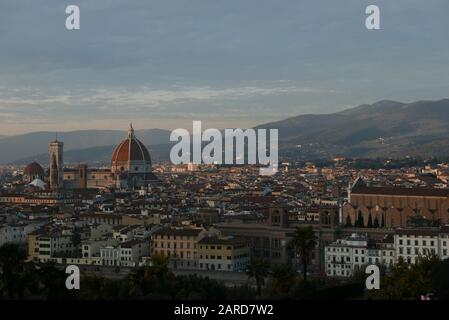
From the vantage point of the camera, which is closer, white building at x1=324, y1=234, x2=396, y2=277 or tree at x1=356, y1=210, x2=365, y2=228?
white building at x1=324, y1=234, x2=396, y2=277

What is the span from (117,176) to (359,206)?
45519mm

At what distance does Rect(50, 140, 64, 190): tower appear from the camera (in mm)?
88206

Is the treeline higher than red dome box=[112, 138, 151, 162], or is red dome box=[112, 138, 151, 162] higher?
red dome box=[112, 138, 151, 162]

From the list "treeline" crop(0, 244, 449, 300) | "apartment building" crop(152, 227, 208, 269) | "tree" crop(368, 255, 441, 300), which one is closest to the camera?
"tree" crop(368, 255, 441, 300)

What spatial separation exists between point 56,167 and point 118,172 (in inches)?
270

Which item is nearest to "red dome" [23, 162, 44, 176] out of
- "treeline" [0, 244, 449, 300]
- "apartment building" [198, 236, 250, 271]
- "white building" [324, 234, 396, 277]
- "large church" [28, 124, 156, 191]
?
"large church" [28, 124, 156, 191]

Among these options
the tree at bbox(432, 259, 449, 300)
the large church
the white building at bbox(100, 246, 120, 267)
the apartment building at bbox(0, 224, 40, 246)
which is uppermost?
the large church

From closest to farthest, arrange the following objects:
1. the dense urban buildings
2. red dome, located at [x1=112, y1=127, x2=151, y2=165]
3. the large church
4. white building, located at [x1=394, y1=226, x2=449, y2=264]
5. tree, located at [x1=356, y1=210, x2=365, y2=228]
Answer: white building, located at [x1=394, y1=226, x2=449, y2=264] → the dense urban buildings → tree, located at [x1=356, y1=210, x2=365, y2=228] → the large church → red dome, located at [x1=112, y1=127, x2=151, y2=165]

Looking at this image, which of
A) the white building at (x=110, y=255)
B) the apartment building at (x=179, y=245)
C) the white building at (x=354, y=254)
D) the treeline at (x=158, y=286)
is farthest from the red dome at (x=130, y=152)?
the treeline at (x=158, y=286)

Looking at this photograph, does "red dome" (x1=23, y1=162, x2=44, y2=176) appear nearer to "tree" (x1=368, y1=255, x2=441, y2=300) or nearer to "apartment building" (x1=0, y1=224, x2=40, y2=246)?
"apartment building" (x1=0, y1=224, x2=40, y2=246)

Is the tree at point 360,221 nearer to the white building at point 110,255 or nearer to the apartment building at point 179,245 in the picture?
the apartment building at point 179,245

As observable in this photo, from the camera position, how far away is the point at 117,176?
90500 mm
